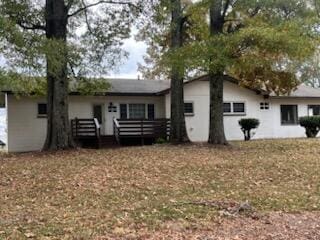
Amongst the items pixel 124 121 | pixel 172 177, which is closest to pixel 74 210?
pixel 172 177

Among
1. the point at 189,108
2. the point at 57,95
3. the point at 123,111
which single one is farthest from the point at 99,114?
the point at 57,95

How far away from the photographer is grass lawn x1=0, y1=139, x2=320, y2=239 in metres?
7.79

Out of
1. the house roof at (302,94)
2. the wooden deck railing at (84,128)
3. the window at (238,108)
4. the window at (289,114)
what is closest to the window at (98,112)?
the wooden deck railing at (84,128)

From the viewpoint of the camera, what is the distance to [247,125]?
28219 millimetres

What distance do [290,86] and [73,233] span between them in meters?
21.7

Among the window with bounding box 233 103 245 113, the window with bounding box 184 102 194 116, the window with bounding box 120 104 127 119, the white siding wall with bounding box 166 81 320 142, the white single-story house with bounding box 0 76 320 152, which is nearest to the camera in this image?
the white single-story house with bounding box 0 76 320 152

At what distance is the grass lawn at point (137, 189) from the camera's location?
7.79 metres

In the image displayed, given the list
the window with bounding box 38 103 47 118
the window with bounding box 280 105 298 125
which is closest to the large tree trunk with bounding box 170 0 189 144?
the window with bounding box 38 103 47 118

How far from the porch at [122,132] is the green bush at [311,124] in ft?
29.5

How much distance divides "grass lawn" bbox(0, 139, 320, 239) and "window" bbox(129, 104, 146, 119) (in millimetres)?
10167

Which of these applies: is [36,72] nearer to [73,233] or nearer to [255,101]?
[73,233]

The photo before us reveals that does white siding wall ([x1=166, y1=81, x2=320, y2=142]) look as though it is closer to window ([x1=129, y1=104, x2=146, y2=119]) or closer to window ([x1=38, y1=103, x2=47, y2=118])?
window ([x1=129, y1=104, x2=146, y2=119])

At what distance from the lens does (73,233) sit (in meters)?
7.13

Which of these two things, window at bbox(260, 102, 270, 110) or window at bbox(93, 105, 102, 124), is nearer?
window at bbox(93, 105, 102, 124)
